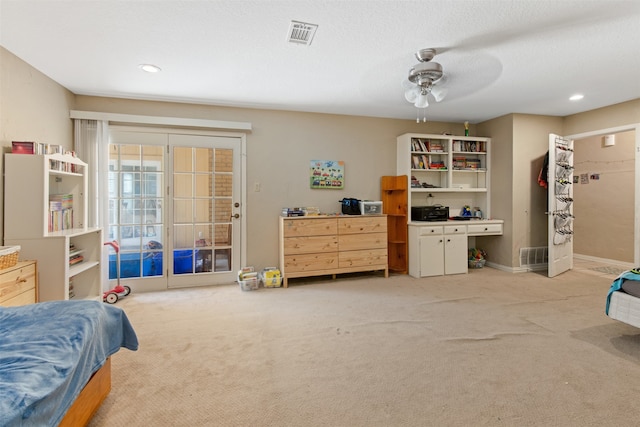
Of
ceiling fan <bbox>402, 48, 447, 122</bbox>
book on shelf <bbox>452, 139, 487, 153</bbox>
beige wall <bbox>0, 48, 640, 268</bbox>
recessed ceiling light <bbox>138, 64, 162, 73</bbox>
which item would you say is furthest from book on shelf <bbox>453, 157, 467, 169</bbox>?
recessed ceiling light <bbox>138, 64, 162, 73</bbox>

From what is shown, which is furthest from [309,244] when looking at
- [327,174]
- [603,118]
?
[603,118]

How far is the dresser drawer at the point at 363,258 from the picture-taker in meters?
3.94

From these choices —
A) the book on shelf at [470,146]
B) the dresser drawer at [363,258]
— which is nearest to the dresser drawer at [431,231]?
the dresser drawer at [363,258]

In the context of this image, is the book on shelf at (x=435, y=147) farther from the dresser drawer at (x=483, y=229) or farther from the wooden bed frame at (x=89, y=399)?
the wooden bed frame at (x=89, y=399)

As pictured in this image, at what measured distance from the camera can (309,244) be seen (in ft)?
12.5

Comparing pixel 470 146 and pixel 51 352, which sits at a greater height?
pixel 470 146

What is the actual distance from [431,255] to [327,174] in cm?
184

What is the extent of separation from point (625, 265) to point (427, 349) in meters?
4.79

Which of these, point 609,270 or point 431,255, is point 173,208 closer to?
point 431,255

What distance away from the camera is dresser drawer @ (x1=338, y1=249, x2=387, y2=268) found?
3942 mm

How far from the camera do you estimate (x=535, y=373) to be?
1867 mm

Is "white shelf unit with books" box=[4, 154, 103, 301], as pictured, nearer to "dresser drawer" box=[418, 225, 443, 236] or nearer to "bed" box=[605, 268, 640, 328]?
"dresser drawer" box=[418, 225, 443, 236]

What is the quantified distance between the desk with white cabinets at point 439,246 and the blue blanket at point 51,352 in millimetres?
3440

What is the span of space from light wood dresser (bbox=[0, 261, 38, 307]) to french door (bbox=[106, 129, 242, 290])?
1.19 metres
